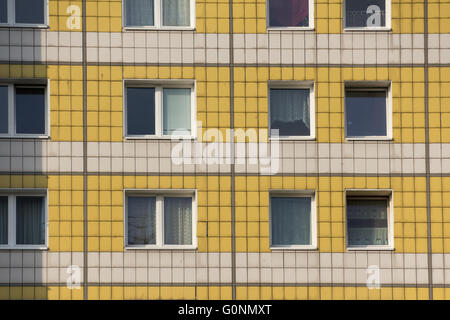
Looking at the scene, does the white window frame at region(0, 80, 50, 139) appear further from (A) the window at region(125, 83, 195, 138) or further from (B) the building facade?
(A) the window at region(125, 83, 195, 138)

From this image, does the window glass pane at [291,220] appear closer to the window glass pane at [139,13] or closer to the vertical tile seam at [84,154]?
the vertical tile seam at [84,154]

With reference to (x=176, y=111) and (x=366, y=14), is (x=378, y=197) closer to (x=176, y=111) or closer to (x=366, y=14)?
(x=366, y=14)

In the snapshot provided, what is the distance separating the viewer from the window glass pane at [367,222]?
18.6 m

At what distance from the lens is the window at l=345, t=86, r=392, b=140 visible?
1892 centimetres

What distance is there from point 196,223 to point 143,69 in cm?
364

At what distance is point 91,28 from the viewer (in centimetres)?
1858

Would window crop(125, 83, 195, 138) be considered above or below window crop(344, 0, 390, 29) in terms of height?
below

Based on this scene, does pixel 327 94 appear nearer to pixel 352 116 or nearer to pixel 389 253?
pixel 352 116

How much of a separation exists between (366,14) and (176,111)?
16.1 ft

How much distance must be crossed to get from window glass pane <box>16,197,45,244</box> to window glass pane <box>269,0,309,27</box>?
669 centimetres

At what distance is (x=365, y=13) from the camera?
19.1 meters

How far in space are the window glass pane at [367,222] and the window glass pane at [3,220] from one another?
764cm

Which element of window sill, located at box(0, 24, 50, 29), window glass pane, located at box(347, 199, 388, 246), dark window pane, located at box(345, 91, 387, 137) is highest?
window sill, located at box(0, 24, 50, 29)

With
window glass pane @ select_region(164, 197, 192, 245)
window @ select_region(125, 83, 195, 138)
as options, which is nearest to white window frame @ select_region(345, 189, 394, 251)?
window glass pane @ select_region(164, 197, 192, 245)
